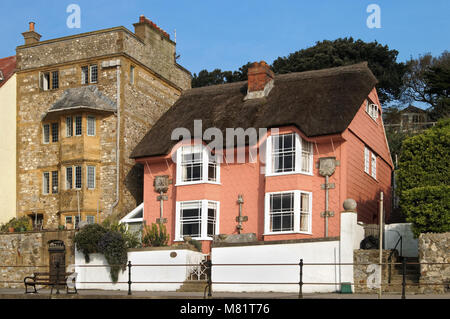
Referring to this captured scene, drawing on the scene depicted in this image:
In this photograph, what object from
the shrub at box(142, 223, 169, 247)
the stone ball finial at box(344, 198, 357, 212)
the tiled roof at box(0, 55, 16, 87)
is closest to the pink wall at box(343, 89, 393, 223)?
the stone ball finial at box(344, 198, 357, 212)

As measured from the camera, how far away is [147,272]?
2778 centimetres

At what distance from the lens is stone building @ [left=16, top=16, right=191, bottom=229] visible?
34062mm

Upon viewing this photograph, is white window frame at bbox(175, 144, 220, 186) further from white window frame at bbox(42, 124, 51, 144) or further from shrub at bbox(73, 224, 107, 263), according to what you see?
white window frame at bbox(42, 124, 51, 144)

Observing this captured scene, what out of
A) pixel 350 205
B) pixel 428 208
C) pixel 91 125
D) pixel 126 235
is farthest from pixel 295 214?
pixel 91 125

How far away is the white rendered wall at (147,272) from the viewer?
27203mm

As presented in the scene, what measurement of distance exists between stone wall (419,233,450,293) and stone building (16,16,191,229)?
1572 cm

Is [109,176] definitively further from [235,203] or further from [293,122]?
[293,122]

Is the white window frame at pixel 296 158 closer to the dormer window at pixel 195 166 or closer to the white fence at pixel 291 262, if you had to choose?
the dormer window at pixel 195 166

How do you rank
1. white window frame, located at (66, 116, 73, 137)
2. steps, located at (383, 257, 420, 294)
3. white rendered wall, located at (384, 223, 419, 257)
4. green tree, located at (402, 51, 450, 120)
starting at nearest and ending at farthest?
steps, located at (383, 257, 420, 294) → white rendered wall, located at (384, 223, 419, 257) → white window frame, located at (66, 116, 73, 137) → green tree, located at (402, 51, 450, 120)

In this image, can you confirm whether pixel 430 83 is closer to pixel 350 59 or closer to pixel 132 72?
pixel 350 59

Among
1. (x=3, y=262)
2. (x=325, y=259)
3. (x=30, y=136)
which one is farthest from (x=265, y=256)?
(x=30, y=136)

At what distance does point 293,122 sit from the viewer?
28922 millimetres

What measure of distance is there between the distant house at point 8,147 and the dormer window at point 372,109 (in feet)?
57.7

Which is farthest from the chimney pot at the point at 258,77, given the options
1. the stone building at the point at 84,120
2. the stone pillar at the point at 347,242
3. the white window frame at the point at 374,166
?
the stone pillar at the point at 347,242
